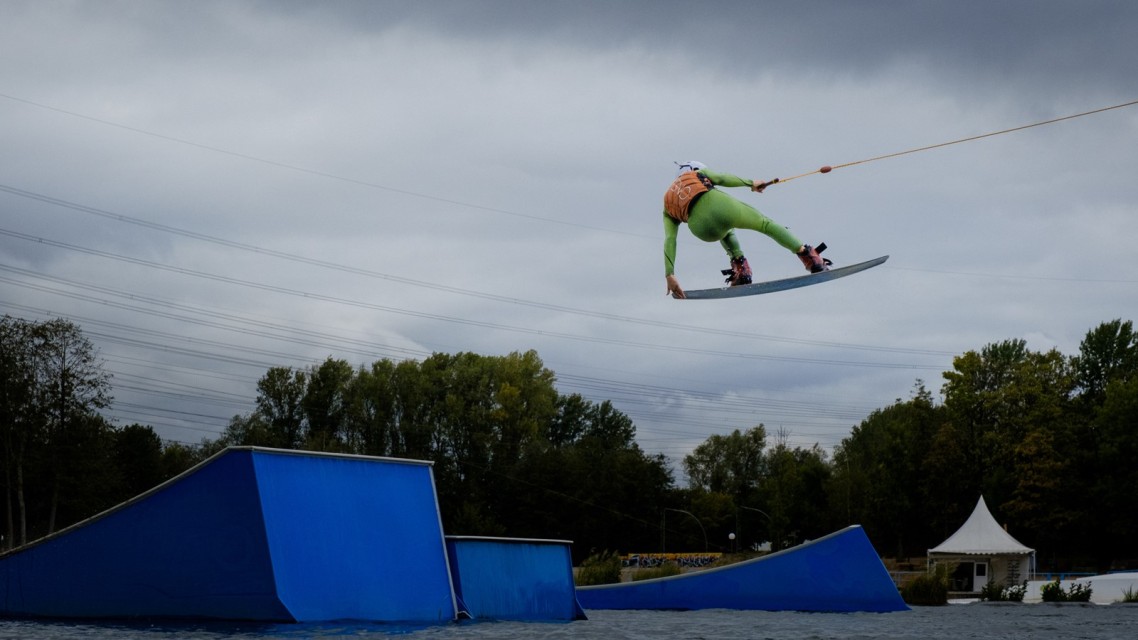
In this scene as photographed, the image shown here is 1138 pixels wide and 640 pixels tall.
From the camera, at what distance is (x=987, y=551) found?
167ft

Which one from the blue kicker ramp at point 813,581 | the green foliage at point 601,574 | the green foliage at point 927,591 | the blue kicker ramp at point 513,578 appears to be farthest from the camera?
the green foliage at point 601,574

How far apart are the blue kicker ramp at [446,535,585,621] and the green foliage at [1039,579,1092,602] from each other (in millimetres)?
25259

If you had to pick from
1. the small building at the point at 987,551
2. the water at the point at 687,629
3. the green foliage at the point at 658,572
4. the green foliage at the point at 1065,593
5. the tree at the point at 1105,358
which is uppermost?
the tree at the point at 1105,358

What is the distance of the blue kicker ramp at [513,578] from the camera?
21.9 m

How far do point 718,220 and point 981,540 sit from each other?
41734 millimetres

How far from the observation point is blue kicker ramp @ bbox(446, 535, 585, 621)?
21.9m

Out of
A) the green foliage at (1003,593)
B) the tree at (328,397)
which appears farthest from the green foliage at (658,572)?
the tree at (328,397)

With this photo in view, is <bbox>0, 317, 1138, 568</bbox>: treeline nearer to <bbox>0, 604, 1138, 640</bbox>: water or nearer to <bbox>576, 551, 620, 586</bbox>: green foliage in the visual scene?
<bbox>576, 551, 620, 586</bbox>: green foliage

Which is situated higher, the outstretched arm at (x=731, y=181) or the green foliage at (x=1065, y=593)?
the outstretched arm at (x=731, y=181)

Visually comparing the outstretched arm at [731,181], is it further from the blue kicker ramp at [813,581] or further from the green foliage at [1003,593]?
the green foliage at [1003,593]

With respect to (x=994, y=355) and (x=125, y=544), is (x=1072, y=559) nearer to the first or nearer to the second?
(x=994, y=355)

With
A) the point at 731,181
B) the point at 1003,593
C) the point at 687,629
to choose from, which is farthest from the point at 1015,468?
the point at 731,181

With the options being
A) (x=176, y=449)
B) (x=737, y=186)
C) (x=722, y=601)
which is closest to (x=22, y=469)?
(x=176, y=449)

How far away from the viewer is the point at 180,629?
658 inches
